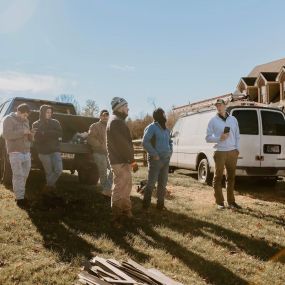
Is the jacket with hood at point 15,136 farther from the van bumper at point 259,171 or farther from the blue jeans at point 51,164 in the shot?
the van bumper at point 259,171

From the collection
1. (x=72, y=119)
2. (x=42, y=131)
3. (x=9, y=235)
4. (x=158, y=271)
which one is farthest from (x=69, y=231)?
(x=72, y=119)

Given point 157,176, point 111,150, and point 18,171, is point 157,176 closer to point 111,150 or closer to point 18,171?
point 111,150

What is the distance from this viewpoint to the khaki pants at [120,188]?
21.6ft

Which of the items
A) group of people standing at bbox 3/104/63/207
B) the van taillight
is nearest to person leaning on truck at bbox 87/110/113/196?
group of people standing at bbox 3/104/63/207

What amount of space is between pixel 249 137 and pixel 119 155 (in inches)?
208

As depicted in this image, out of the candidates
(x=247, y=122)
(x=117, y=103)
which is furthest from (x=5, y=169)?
(x=247, y=122)

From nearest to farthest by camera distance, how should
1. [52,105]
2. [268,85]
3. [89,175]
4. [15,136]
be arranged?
1. [15,136]
2. [89,175]
3. [52,105]
4. [268,85]

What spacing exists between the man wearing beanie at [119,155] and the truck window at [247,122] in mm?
5020

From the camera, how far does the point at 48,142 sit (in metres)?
8.25

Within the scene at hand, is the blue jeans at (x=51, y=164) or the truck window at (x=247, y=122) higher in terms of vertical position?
the truck window at (x=247, y=122)

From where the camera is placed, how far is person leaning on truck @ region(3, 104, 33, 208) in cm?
750

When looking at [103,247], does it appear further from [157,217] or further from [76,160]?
[76,160]

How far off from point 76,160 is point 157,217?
127 inches

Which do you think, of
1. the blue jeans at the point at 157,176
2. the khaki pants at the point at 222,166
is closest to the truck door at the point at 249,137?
the khaki pants at the point at 222,166
